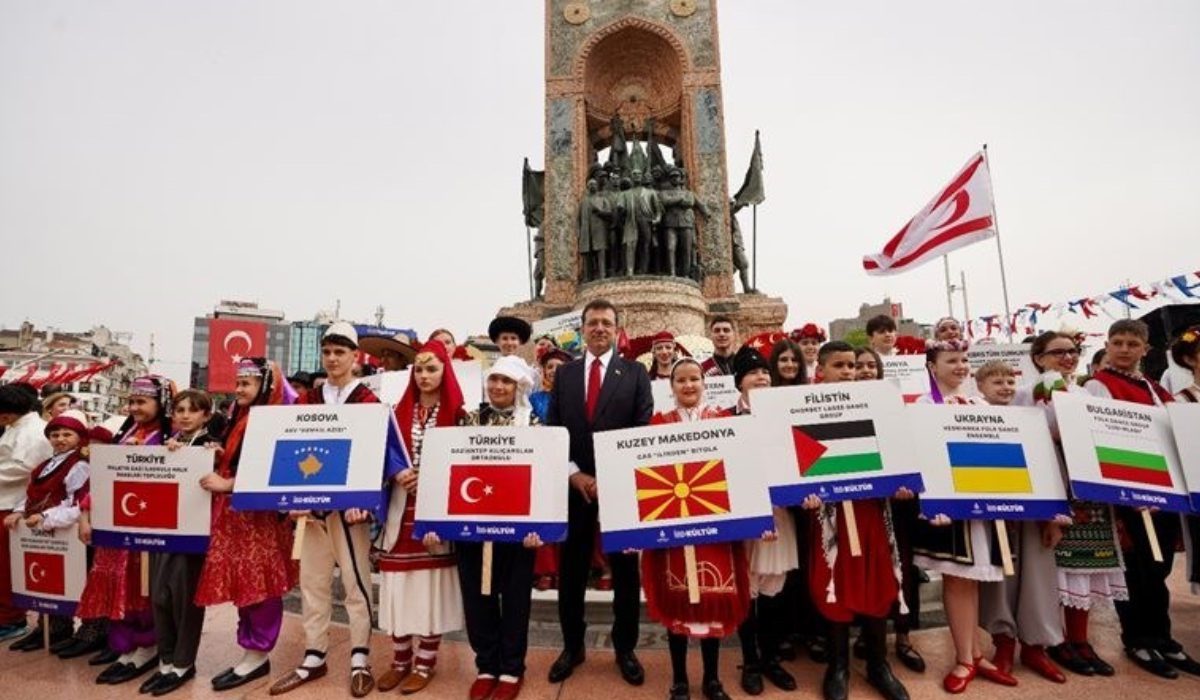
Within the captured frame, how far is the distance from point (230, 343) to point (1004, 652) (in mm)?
15238

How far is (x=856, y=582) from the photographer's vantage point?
290 centimetres

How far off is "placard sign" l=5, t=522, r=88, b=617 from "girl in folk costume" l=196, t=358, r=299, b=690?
126 centimetres

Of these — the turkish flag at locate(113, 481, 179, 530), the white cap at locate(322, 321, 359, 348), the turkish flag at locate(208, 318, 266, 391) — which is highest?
the turkish flag at locate(208, 318, 266, 391)

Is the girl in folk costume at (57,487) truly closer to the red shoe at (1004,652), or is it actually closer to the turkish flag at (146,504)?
the turkish flag at (146,504)

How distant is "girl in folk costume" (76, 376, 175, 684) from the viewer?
11.6 feet

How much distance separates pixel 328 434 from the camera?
3156 millimetres

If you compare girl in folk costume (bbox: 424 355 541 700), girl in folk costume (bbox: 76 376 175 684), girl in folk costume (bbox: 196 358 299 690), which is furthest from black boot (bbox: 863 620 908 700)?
girl in folk costume (bbox: 76 376 175 684)

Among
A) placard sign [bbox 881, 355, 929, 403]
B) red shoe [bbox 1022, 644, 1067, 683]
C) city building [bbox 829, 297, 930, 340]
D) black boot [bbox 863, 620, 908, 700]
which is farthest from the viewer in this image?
city building [bbox 829, 297, 930, 340]

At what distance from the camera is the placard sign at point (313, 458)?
3070mm

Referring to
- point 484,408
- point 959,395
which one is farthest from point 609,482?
point 959,395

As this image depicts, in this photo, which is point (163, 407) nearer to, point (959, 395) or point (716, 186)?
point (959, 395)

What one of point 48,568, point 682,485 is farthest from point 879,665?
point 48,568

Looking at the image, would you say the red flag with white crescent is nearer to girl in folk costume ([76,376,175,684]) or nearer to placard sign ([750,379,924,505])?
placard sign ([750,379,924,505])

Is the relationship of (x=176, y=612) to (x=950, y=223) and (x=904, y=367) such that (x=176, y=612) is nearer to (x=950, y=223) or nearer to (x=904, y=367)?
(x=904, y=367)
